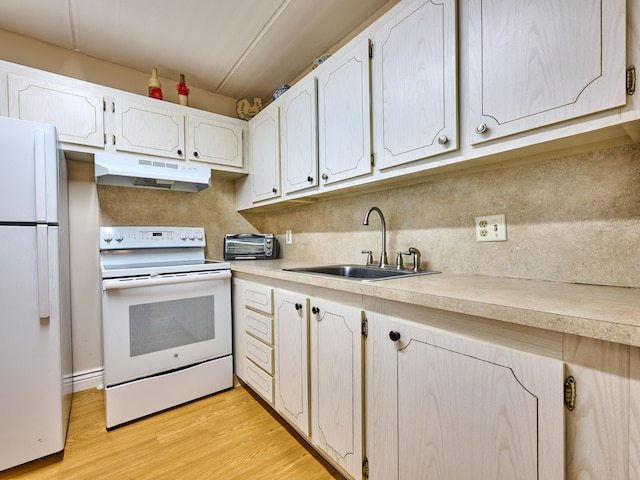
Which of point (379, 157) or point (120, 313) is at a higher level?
point (379, 157)

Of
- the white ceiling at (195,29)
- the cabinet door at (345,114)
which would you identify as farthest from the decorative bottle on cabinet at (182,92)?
the cabinet door at (345,114)

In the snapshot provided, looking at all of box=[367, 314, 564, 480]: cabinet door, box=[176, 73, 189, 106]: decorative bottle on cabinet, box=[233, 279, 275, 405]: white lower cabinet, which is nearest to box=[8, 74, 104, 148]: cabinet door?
box=[176, 73, 189, 106]: decorative bottle on cabinet

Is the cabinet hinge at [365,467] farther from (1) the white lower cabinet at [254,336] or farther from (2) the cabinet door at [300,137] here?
(2) the cabinet door at [300,137]

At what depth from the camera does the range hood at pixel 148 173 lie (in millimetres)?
1830

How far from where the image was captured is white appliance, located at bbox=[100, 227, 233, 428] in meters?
1.64

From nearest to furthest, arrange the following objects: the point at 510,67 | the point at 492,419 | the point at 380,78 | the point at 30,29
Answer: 1. the point at 492,419
2. the point at 510,67
3. the point at 380,78
4. the point at 30,29

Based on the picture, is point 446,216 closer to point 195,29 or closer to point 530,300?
point 530,300

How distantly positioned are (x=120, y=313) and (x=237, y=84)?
6.53 feet

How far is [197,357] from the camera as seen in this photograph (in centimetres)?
190

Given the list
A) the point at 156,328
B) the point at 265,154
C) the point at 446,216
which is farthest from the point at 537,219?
the point at 156,328

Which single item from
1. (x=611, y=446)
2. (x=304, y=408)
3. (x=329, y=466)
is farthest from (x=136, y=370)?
(x=611, y=446)

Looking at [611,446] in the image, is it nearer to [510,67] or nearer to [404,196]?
[510,67]

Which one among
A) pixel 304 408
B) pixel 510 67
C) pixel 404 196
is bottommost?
pixel 304 408

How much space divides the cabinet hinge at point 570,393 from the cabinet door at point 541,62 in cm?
69
